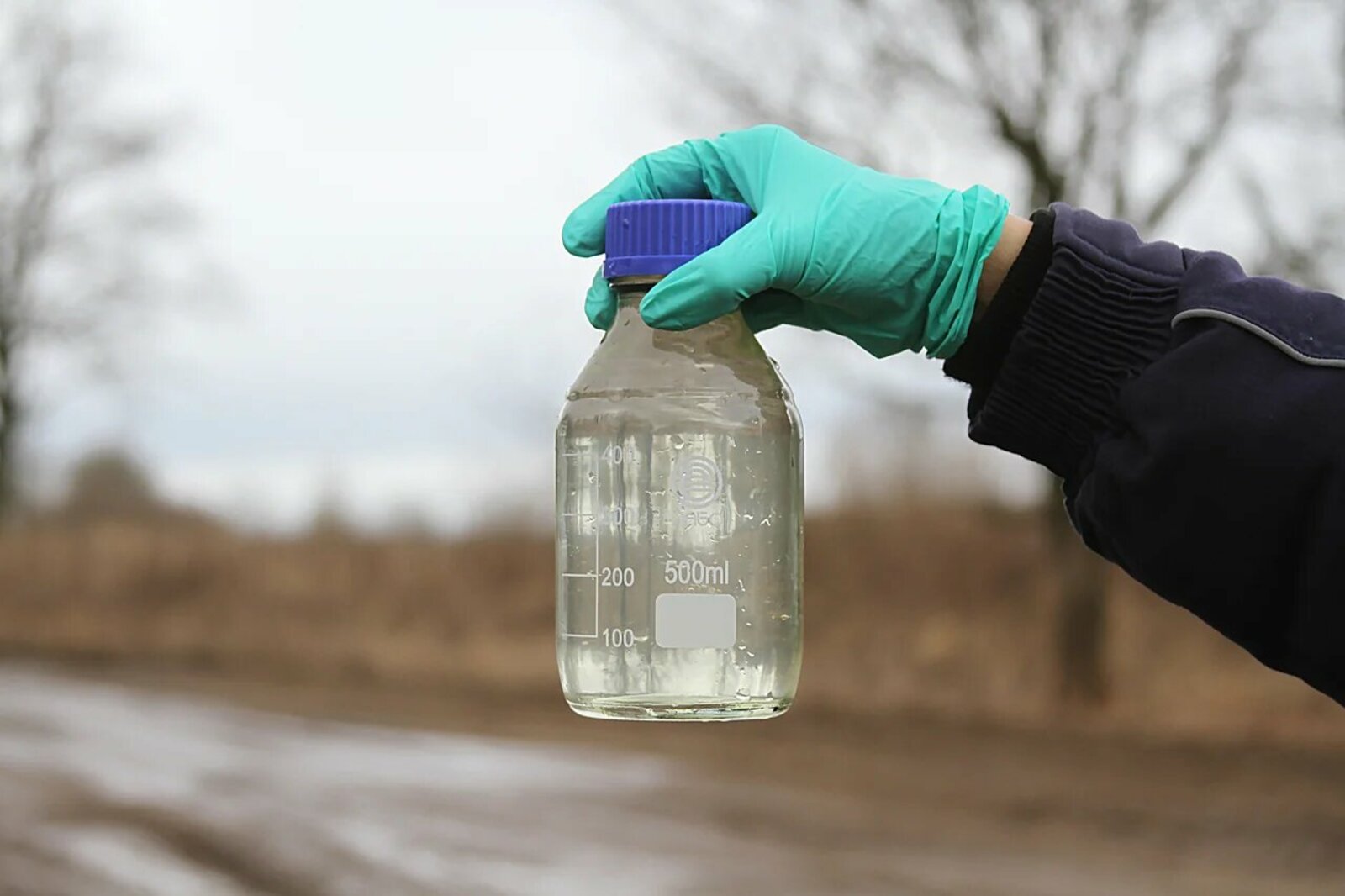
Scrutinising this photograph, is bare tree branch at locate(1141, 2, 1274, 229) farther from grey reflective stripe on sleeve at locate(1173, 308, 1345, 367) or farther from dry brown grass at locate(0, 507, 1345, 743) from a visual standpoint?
grey reflective stripe on sleeve at locate(1173, 308, 1345, 367)

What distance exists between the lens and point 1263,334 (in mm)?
2533

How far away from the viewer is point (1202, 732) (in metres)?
13.8

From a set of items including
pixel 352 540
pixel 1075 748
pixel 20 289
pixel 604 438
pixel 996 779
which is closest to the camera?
pixel 604 438

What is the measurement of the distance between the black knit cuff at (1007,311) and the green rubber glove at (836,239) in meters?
0.05

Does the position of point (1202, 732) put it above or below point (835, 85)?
below

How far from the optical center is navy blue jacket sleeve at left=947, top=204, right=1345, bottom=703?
250 cm

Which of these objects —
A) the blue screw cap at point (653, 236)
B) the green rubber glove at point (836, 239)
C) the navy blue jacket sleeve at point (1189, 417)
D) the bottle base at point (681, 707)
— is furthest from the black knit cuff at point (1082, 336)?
the bottle base at point (681, 707)

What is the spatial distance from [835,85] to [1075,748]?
5.83 metres

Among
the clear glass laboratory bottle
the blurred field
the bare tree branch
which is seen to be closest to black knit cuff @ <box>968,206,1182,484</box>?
the clear glass laboratory bottle

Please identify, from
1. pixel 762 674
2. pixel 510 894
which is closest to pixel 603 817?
pixel 510 894

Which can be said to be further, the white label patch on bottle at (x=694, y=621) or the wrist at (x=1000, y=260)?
the wrist at (x=1000, y=260)

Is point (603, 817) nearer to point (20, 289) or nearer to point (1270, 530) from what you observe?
point (1270, 530)

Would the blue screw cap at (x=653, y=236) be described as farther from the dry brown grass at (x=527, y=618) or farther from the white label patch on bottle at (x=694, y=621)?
the dry brown grass at (x=527, y=618)

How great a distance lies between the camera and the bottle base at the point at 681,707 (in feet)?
8.46
